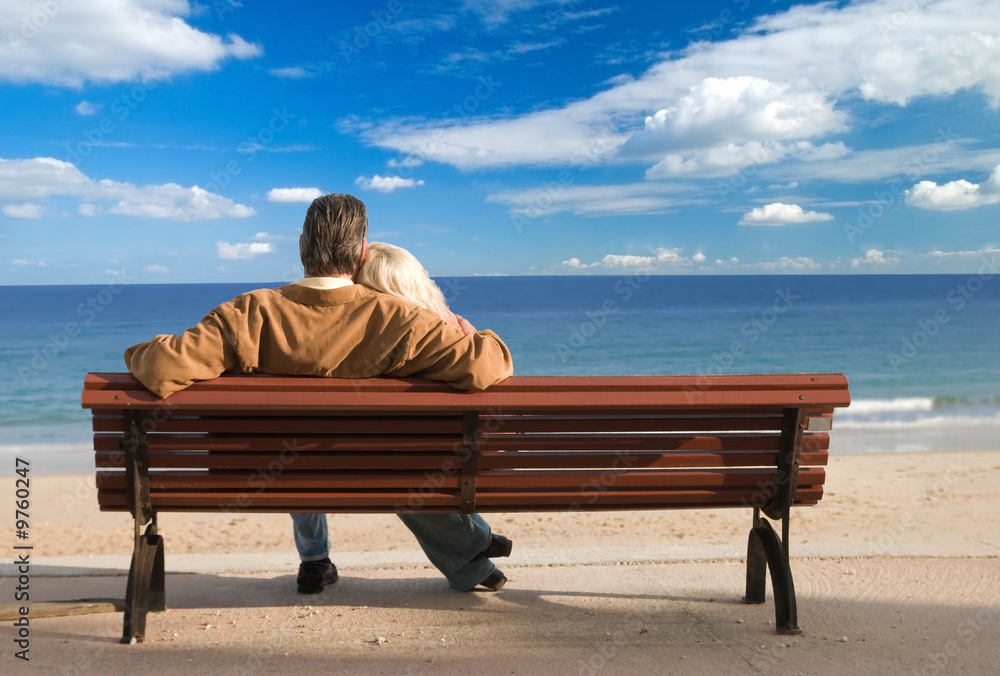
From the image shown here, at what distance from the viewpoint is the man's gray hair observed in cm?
287

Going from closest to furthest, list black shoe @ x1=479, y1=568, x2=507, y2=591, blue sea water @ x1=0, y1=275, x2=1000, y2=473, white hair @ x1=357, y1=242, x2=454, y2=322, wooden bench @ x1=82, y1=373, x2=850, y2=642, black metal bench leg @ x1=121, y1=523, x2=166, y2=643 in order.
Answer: wooden bench @ x1=82, y1=373, x2=850, y2=642 → black metal bench leg @ x1=121, y1=523, x2=166, y2=643 → white hair @ x1=357, y1=242, x2=454, y2=322 → black shoe @ x1=479, y1=568, x2=507, y2=591 → blue sea water @ x1=0, y1=275, x2=1000, y2=473

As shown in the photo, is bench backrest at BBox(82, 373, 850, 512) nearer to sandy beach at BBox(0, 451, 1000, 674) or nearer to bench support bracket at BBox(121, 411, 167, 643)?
bench support bracket at BBox(121, 411, 167, 643)

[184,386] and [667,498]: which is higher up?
[184,386]

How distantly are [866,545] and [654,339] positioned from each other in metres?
29.4

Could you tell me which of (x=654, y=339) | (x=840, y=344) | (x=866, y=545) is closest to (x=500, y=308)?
(x=654, y=339)

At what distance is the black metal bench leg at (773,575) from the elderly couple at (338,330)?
128 centimetres

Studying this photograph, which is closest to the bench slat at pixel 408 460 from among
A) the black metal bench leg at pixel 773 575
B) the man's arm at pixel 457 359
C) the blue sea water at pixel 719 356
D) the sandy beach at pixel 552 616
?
the man's arm at pixel 457 359

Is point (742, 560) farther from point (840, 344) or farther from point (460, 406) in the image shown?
point (840, 344)

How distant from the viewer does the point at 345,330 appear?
2699 mm

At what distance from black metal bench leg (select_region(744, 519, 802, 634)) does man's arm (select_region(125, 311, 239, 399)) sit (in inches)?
83.9

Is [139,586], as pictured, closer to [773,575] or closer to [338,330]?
[338,330]

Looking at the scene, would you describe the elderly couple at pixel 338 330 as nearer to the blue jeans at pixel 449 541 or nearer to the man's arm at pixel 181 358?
the man's arm at pixel 181 358

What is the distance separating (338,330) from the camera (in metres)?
2.70

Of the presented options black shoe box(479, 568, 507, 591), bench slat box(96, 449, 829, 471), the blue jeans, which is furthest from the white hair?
black shoe box(479, 568, 507, 591)
